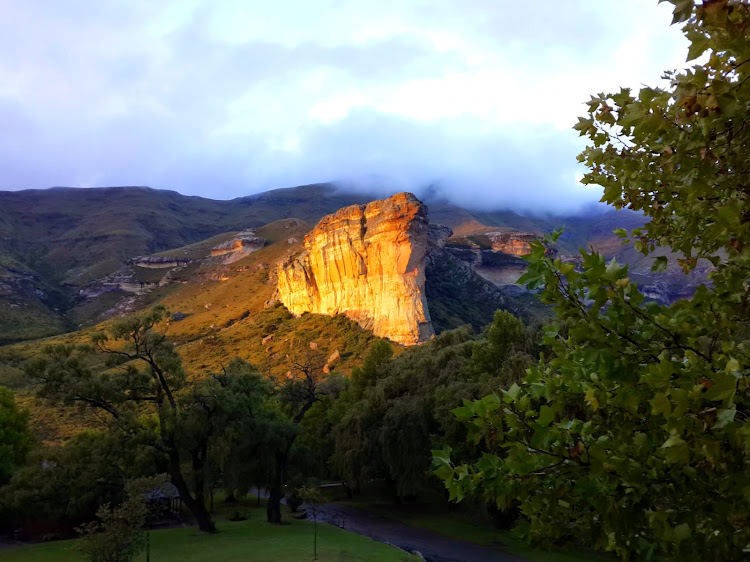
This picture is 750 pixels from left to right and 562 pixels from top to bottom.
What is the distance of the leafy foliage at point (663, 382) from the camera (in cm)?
231

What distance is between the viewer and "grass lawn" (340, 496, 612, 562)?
70.2 ft

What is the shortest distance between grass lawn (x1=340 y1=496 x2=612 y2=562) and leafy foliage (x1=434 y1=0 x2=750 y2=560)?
60.9 ft

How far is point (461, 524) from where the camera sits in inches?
1111

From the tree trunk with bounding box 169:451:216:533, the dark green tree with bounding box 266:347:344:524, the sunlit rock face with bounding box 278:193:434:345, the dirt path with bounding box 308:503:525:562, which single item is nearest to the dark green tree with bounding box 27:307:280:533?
the tree trunk with bounding box 169:451:216:533

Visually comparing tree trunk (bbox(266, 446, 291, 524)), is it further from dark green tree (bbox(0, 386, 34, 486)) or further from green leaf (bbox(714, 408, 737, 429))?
green leaf (bbox(714, 408, 737, 429))

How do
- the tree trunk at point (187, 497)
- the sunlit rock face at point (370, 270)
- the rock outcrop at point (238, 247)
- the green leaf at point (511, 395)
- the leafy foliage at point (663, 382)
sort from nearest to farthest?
the leafy foliage at point (663, 382) → the green leaf at point (511, 395) → the tree trunk at point (187, 497) → the sunlit rock face at point (370, 270) → the rock outcrop at point (238, 247)

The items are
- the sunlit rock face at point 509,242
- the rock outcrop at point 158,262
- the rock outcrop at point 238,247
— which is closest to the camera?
the rock outcrop at point 238,247

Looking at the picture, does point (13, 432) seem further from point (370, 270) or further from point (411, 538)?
point (370, 270)

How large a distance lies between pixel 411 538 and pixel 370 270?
2082 inches

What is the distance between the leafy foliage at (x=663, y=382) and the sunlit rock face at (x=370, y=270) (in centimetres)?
6794

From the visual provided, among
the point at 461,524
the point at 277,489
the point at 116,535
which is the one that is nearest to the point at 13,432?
the point at 277,489

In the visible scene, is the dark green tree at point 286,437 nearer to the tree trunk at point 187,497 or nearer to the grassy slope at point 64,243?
the tree trunk at point 187,497

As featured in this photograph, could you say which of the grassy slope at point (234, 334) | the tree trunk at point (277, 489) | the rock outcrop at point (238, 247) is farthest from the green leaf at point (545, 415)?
the rock outcrop at point (238, 247)

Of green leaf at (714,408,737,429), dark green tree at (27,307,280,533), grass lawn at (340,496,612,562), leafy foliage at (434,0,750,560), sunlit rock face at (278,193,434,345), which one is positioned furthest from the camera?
sunlit rock face at (278,193,434,345)
